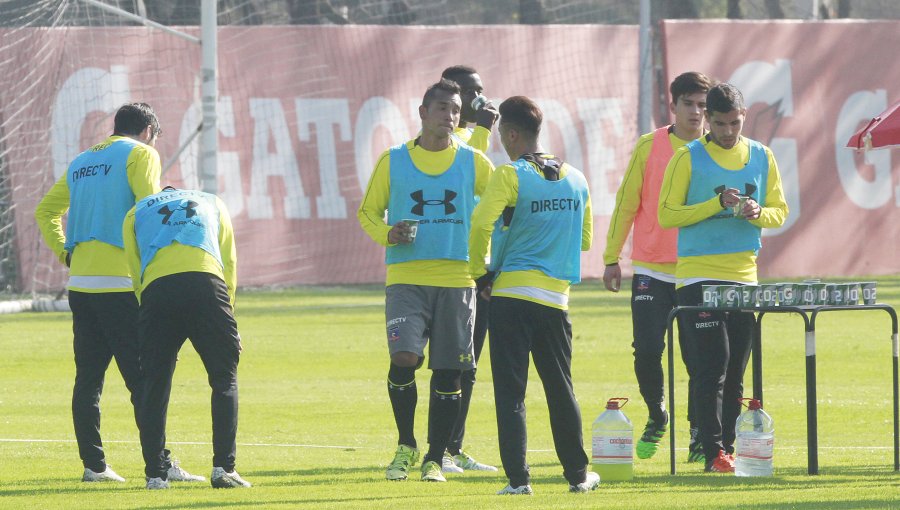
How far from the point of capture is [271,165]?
86.1 feet

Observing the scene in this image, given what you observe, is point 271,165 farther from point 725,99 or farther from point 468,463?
point 725,99

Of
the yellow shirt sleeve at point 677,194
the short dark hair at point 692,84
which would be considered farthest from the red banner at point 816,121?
the yellow shirt sleeve at point 677,194

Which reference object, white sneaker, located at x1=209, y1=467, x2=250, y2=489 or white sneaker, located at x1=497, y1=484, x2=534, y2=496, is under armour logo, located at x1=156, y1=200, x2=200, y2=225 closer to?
white sneaker, located at x1=209, y1=467, x2=250, y2=489

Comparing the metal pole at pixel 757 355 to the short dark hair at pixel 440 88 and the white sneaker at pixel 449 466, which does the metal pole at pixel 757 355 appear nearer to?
the white sneaker at pixel 449 466

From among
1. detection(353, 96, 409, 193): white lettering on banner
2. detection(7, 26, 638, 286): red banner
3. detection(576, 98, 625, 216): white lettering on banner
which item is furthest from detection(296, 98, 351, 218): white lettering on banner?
detection(576, 98, 625, 216): white lettering on banner

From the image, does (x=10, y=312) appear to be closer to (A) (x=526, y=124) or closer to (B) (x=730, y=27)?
(B) (x=730, y=27)

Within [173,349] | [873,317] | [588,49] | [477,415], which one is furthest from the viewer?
Result: [588,49]

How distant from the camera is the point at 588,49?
27781 millimetres

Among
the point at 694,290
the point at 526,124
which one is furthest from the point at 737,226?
the point at 526,124

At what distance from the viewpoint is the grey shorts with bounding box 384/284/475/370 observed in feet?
29.5

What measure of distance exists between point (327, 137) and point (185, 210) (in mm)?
17864

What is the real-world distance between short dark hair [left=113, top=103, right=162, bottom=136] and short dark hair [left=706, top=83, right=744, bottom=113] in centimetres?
311

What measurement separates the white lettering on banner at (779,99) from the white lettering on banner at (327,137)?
21.6ft

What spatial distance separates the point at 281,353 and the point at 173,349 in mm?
8623
